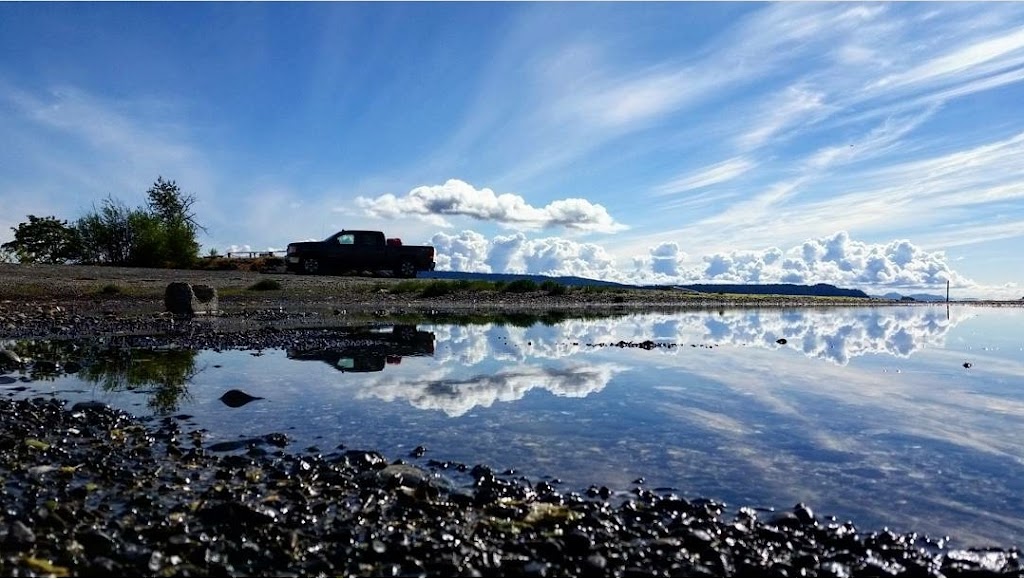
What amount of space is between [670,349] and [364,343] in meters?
8.39

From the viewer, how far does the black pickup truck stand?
39938mm

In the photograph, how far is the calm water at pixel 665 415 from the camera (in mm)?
6281

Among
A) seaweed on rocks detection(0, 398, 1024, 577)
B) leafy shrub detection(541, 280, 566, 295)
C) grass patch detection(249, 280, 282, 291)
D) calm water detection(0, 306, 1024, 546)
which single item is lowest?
seaweed on rocks detection(0, 398, 1024, 577)

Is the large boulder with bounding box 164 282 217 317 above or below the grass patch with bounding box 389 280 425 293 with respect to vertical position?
below

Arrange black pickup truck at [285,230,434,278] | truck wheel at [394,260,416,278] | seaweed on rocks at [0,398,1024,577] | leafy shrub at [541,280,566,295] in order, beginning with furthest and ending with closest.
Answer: leafy shrub at [541,280,566,295] → truck wheel at [394,260,416,278] → black pickup truck at [285,230,434,278] → seaweed on rocks at [0,398,1024,577]

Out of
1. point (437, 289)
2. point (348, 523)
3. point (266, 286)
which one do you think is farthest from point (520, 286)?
point (348, 523)

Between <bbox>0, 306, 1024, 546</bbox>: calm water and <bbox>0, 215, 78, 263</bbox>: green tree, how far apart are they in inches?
1802

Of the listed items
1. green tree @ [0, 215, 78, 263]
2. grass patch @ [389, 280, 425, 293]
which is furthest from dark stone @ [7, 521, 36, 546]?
green tree @ [0, 215, 78, 263]

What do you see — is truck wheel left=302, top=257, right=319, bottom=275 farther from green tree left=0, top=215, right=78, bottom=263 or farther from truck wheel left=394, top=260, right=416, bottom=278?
green tree left=0, top=215, right=78, bottom=263

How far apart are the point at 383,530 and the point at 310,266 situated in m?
37.4

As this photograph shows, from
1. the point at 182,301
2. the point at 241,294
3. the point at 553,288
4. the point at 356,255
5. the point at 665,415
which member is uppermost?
the point at 356,255

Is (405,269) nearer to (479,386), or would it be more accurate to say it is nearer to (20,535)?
(479,386)

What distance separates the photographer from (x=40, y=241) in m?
55.3

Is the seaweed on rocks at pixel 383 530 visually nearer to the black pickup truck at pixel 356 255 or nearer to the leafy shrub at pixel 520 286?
the black pickup truck at pixel 356 255
